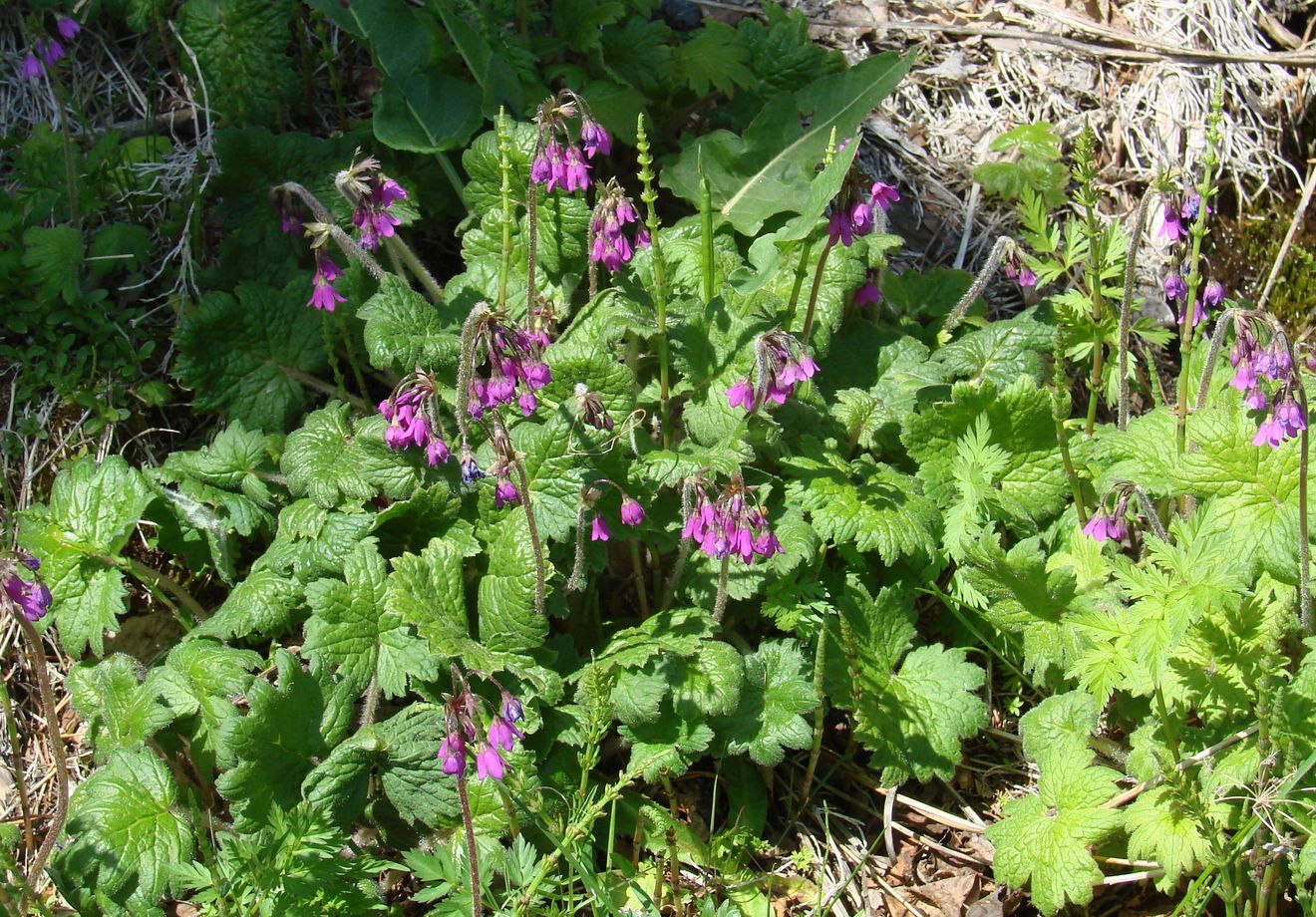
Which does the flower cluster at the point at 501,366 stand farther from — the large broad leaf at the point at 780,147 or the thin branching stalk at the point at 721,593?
the large broad leaf at the point at 780,147

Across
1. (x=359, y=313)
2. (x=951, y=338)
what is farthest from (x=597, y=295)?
(x=951, y=338)

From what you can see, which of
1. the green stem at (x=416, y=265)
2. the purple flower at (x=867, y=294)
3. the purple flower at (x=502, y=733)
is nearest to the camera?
the purple flower at (x=502, y=733)

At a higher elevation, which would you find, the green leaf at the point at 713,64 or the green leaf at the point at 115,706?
the green leaf at the point at 713,64

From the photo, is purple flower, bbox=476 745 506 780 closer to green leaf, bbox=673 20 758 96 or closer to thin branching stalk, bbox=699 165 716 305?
thin branching stalk, bbox=699 165 716 305

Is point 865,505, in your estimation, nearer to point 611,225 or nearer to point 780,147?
point 611,225

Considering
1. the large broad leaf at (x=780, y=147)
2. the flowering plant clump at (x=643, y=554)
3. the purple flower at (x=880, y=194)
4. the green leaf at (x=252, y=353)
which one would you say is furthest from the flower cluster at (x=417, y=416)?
the large broad leaf at (x=780, y=147)
